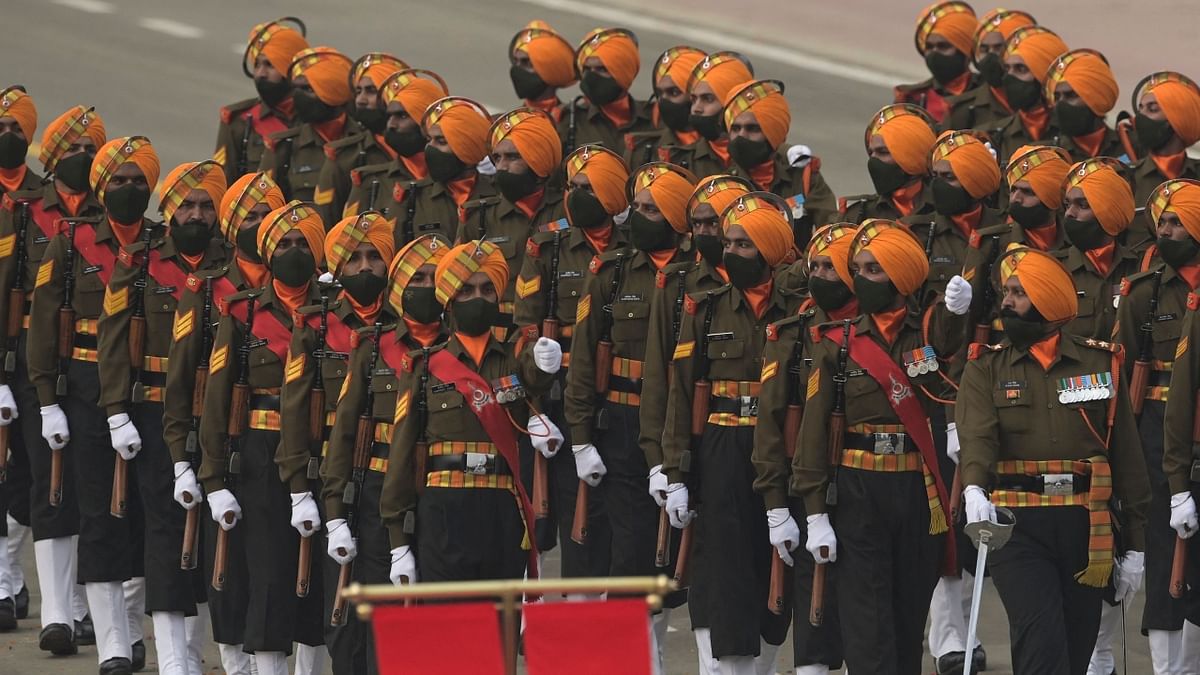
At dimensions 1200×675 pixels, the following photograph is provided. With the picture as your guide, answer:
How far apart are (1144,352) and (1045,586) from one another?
1.92 m

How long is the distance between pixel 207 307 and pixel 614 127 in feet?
14.4

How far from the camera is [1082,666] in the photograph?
12.2m

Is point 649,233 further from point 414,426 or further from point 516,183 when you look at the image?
point 414,426

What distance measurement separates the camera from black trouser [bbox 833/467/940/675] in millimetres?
12305

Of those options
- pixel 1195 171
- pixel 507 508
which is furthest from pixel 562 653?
pixel 1195 171

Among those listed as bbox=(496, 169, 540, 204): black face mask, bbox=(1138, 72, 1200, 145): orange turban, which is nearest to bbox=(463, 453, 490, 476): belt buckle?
bbox=(496, 169, 540, 204): black face mask

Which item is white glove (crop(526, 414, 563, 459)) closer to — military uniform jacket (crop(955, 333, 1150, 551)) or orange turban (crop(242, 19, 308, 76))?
military uniform jacket (crop(955, 333, 1150, 551))

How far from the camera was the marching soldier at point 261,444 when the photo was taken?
517 inches

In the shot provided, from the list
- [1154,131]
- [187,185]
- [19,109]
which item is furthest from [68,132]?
[1154,131]

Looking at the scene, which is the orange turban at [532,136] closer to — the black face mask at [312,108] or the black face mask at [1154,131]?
the black face mask at [312,108]

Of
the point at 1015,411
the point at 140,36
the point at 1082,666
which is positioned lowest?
the point at 1082,666

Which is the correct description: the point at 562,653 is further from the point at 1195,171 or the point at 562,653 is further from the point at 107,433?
the point at 1195,171

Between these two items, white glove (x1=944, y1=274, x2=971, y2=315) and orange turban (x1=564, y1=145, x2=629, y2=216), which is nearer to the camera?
white glove (x1=944, y1=274, x2=971, y2=315)

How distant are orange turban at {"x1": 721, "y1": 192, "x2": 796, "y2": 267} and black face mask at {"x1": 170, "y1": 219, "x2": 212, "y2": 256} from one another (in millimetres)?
2750
